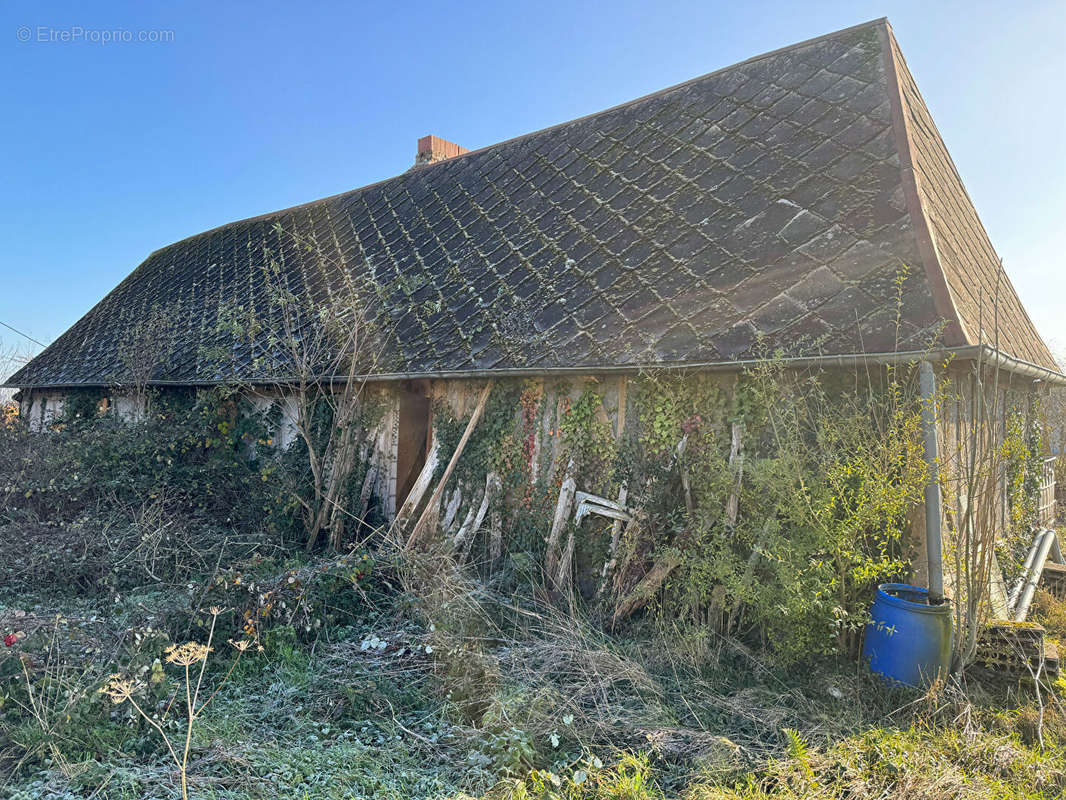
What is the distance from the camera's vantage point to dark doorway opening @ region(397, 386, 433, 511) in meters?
7.60

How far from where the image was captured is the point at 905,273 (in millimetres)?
4648

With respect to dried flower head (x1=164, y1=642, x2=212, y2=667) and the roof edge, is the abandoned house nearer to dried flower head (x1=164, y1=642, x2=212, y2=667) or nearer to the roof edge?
the roof edge

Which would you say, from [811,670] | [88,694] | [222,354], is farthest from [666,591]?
[222,354]

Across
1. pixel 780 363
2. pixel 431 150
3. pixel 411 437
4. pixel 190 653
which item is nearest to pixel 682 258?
pixel 780 363

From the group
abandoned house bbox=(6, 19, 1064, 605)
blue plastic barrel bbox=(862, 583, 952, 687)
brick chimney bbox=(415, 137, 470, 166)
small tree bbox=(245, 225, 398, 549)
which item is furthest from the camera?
brick chimney bbox=(415, 137, 470, 166)

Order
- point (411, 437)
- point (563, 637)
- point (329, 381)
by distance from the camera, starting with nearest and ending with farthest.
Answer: point (563, 637), point (329, 381), point (411, 437)

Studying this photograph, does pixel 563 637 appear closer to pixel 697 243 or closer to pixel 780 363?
pixel 780 363

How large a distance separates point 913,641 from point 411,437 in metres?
5.40

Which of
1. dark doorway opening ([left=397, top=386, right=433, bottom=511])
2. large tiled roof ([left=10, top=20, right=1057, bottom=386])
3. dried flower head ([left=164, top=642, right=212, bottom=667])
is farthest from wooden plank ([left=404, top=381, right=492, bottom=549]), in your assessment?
dried flower head ([left=164, top=642, right=212, bottom=667])

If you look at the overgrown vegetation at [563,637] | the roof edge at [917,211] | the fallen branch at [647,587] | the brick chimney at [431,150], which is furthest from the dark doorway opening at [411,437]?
the brick chimney at [431,150]

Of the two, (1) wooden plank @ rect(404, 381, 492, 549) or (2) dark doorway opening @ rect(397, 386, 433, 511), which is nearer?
(1) wooden plank @ rect(404, 381, 492, 549)

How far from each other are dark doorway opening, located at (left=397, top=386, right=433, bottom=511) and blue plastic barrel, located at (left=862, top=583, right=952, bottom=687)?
4850 mm

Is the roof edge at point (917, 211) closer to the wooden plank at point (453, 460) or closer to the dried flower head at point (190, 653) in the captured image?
the wooden plank at point (453, 460)

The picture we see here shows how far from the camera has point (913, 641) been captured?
13.4 ft
